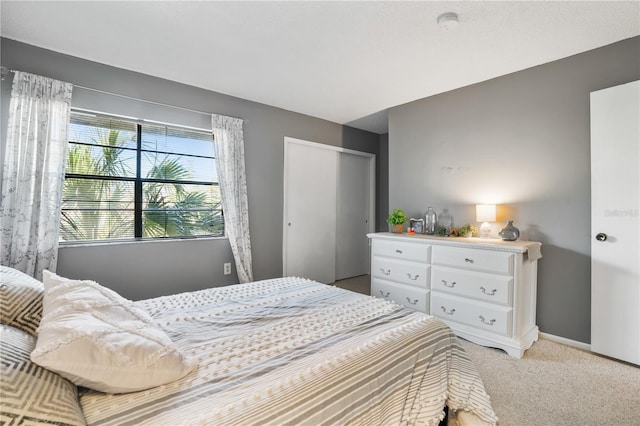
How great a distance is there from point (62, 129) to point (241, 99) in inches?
69.3

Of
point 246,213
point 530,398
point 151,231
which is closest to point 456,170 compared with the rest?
point 530,398

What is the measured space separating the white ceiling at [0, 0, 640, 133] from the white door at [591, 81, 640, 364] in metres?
0.59

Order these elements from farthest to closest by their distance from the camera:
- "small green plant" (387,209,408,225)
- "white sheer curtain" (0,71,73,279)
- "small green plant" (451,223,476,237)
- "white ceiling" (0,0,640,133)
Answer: "small green plant" (387,209,408,225) → "small green plant" (451,223,476,237) → "white sheer curtain" (0,71,73,279) → "white ceiling" (0,0,640,133)

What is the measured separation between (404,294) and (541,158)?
182cm

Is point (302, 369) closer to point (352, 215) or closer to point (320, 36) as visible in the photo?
point (320, 36)

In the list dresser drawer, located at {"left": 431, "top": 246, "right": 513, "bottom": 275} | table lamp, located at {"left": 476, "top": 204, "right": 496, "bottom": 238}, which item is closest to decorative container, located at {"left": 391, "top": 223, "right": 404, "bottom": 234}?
dresser drawer, located at {"left": 431, "top": 246, "right": 513, "bottom": 275}

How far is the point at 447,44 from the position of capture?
7.62 ft

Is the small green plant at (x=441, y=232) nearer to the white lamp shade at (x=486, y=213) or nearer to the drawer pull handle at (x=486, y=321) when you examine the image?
the white lamp shade at (x=486, y=213)

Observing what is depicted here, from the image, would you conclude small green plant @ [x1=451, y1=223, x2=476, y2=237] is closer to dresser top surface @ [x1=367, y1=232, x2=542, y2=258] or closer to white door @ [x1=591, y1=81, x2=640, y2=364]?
dresser top surface @ [x1=367, y1=232, x2=542, y2=258]

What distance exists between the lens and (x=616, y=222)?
7.36 feet

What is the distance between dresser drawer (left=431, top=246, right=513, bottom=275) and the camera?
239 cm

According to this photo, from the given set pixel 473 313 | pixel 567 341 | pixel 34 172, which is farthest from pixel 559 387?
pixel 34 172

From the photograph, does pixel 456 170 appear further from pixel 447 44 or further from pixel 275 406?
pixel 275 406

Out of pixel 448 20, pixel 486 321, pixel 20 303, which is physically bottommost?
pixel 486 321
